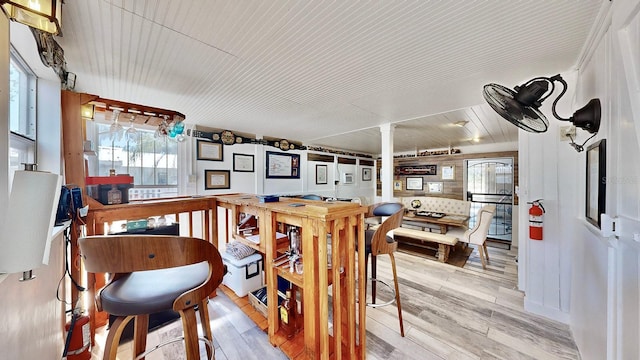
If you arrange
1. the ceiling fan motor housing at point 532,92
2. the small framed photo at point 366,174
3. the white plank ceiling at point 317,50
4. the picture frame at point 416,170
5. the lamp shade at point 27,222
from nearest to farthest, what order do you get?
the lamp shade at point 27,222, the white plank ceiling at point 317,50, the ceiling fan motor housing at point 532,92, the picture frame at point 416,170, the small framed photo at point 366,174

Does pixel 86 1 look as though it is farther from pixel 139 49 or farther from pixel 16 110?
pixel 16 110

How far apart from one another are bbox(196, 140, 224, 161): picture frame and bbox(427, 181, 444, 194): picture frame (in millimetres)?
5090

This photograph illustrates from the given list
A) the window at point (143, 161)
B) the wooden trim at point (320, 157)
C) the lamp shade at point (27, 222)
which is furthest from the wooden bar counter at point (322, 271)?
the wooden trim at point (320, 157)

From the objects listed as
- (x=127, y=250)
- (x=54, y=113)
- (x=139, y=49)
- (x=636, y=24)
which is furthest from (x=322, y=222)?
(x=54, y=113)

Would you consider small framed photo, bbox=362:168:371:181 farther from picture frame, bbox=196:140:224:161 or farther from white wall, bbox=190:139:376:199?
picture frame, bbox=196:140:224:161

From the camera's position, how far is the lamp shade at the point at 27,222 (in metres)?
0.59

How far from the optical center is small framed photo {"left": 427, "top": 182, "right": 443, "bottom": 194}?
551cm

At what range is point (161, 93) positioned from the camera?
7.26ft

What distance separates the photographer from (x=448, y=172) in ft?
17.7

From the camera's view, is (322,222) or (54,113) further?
(54,113)

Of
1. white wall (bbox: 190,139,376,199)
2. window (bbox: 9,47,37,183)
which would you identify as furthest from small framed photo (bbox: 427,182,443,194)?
window (bbox: 9,47,37,183)

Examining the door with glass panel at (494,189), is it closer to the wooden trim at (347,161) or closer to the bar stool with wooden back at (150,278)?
the wooden trim at (347,161)

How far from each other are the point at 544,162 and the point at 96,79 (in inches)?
165

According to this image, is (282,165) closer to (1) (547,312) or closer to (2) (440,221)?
(2) (440,221)
